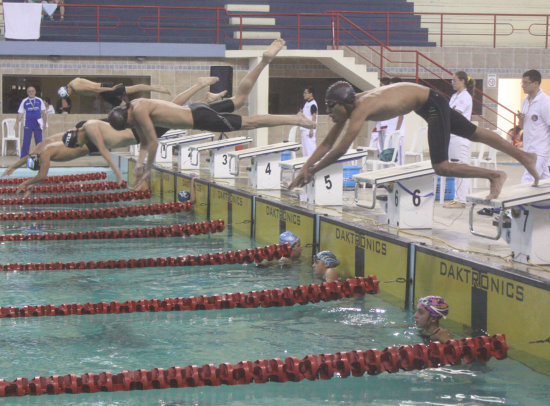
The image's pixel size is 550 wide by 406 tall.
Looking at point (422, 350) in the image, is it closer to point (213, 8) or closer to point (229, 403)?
point (229, 403)

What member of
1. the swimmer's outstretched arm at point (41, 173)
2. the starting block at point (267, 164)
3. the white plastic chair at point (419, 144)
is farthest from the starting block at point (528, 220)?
the swimmer's outstretched arm at point (41, 173)

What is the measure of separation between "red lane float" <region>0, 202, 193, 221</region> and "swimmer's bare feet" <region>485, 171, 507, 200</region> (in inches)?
240

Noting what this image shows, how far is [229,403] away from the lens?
4.16 metres

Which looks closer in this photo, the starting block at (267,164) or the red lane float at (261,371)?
the red lane float at (261,371)

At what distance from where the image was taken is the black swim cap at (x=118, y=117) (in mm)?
7205

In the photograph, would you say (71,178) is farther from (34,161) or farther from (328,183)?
(328,183)

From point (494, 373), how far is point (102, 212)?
284 inches

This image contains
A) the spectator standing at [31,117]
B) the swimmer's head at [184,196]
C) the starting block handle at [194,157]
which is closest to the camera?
the swimmer's head at [184,196]

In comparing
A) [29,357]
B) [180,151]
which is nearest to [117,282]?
[29,357]

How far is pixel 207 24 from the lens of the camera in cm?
2030

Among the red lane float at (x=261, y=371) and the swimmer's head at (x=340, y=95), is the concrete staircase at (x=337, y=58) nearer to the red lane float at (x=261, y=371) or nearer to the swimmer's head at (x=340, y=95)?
the swimmer's head at (x=340, y=95)

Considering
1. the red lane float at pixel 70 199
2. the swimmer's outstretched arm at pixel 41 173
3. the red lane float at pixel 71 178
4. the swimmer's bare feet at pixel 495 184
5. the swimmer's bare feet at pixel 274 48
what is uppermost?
the swimmer's bare feet at pixel 274 48

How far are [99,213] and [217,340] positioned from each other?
5.94m

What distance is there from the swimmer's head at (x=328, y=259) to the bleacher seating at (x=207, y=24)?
13221 mm
